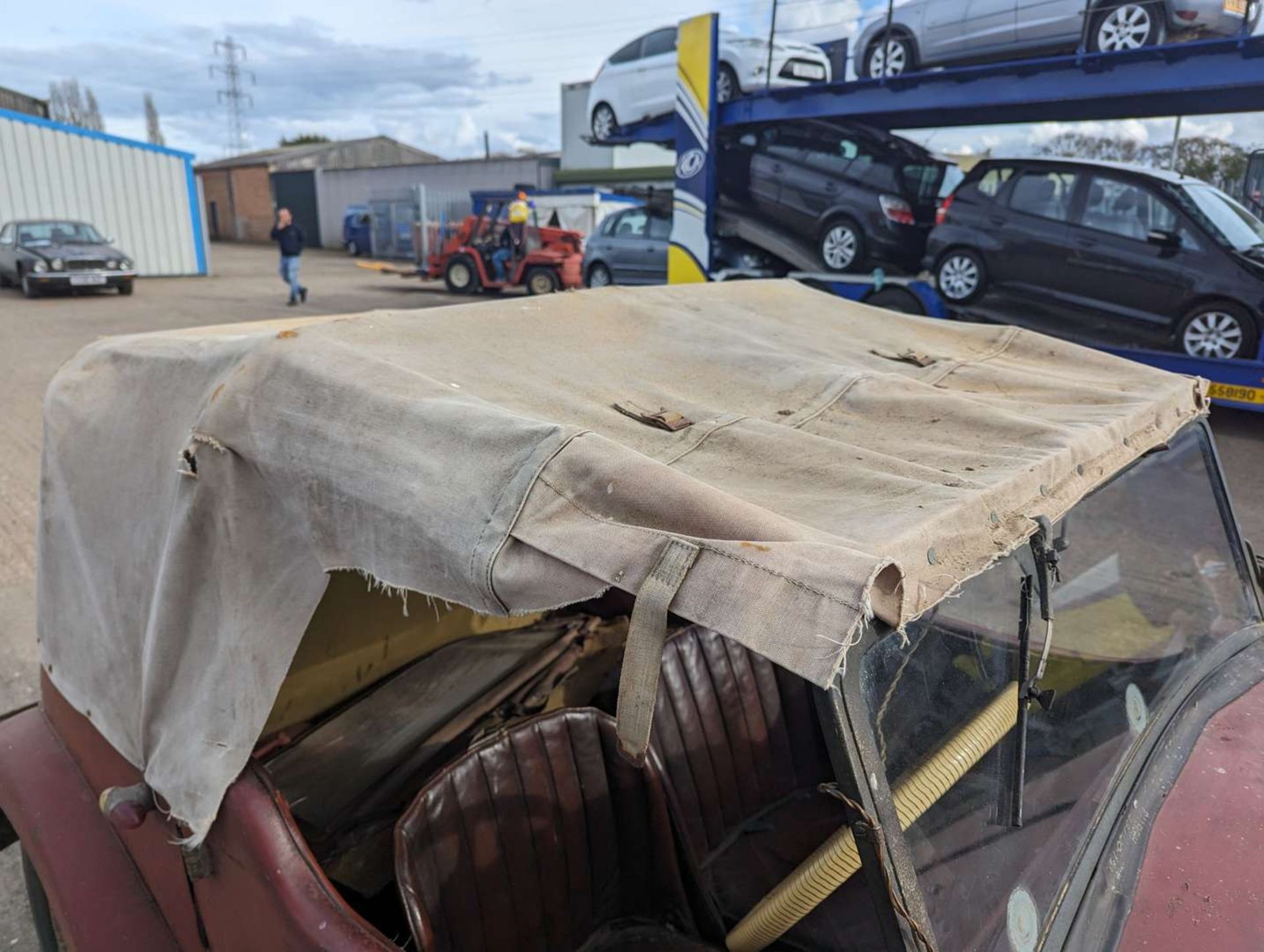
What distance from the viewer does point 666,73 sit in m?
11.7

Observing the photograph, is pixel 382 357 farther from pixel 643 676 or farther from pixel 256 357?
pixel 643 676

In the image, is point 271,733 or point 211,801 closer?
point 211,801

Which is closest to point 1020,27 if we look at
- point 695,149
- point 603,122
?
point 695,149

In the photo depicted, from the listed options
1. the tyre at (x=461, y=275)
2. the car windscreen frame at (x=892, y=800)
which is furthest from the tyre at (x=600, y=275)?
the car windscreen frame at (x=892, y=800)

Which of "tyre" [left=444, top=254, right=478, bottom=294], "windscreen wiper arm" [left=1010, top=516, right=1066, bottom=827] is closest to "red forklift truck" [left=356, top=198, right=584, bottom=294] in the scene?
"tyre" [left=444, top=254, right=478, bottom=294]

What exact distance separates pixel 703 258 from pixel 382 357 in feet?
31.9

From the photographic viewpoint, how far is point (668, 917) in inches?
80.8

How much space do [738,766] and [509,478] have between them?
1.38 m

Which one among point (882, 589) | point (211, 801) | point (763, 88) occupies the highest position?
point (763, 88)

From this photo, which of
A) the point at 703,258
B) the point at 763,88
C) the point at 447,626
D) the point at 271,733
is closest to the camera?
the point at 271,733

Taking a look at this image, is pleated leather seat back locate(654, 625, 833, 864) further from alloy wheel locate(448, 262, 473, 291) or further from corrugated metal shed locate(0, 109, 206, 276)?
corrugated metal shed locate(0, 109, 206, 276)

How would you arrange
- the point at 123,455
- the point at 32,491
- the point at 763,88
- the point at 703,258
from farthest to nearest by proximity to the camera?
the point at 703,258, the point at 763,88, the point at 32,491, the point at 123,455

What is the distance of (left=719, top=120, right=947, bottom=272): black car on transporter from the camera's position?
9.33m

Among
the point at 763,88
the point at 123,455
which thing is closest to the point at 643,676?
the point at 123,455
